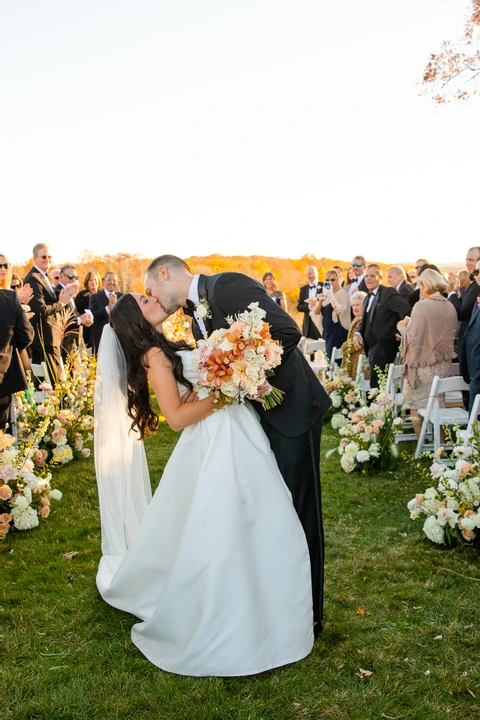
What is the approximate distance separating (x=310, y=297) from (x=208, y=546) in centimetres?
1050

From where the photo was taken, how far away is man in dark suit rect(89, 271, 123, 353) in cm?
1202

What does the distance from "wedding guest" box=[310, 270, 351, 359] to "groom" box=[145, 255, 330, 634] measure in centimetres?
838

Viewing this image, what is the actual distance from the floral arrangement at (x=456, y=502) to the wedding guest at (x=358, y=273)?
7244 mm

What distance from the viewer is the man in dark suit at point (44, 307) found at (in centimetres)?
879

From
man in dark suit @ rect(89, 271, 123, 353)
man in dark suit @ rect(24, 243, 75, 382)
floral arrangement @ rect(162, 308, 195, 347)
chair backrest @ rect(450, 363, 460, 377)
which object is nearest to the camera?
chair backrest @ rect(450, 363, 460, 377)

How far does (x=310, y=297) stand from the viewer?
1345 cm

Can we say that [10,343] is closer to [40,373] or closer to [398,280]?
[40,373]

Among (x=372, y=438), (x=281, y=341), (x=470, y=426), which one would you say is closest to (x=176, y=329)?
(x=372, y=438)

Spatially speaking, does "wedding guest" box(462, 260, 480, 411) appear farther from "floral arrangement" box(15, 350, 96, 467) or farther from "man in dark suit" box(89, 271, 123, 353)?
"man in dark suit" box(89, 271, 123, 353)

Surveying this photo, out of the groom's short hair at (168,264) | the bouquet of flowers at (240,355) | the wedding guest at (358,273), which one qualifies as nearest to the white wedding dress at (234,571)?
the bouquet of flowers at (240,355)

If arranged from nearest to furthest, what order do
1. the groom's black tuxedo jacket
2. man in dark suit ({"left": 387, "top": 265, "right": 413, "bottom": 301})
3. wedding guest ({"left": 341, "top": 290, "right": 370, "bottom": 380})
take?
the groom's black tuxedo jacket → wedding guest ({"left": 341, "top": 290, "right": 370, "bottom": 380}) → man in dark suit ({"left": 387, "top": 265, "right": 413, "bottom": 301})

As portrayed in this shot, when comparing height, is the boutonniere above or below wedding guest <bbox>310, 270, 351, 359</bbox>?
above

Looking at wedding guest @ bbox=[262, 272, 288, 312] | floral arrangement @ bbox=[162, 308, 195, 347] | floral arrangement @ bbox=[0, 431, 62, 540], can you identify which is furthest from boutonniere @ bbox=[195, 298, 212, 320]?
wedding guest @ bbox=[262, 272, 288, 312]

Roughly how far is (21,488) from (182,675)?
2626 mm
